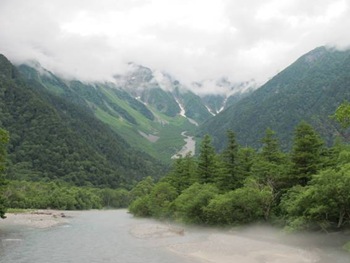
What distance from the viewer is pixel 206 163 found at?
8894 cm

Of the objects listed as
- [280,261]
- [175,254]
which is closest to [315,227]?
[280,261]

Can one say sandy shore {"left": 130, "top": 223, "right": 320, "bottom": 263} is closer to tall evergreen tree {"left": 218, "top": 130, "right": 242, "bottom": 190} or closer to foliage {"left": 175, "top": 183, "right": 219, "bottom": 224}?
foliage {"left": 175, "top": 183, "right": 219, "bottom": 224}

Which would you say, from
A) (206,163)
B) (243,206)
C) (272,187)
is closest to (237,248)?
(243,206)

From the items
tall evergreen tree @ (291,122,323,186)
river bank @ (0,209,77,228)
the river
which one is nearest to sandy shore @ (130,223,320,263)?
the river

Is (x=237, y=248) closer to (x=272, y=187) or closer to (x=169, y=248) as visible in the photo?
(x=169, y=248)

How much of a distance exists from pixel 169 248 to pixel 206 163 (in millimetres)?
38696

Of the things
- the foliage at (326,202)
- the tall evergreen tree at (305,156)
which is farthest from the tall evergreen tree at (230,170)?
the foliage at (326,202)

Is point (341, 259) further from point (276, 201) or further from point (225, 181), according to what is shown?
point (225, 181)

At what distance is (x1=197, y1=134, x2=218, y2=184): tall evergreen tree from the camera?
87506mm

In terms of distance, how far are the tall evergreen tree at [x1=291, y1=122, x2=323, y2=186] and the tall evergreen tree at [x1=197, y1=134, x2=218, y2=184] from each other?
2664 cm

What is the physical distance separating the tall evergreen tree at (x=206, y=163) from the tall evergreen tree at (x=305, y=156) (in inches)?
1049

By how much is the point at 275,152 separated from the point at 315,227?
25.0 meters

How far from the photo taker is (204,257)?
44844 millimetres

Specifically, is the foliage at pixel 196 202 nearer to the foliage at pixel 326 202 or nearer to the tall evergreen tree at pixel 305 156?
the tall evergreen tree at pixel 305 156
